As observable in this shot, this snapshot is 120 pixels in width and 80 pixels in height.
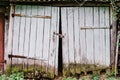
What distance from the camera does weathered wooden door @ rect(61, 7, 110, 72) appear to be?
960 cm

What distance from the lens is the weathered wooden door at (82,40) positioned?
9.60 metres

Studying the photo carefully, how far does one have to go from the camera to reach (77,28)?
9617 millimetres

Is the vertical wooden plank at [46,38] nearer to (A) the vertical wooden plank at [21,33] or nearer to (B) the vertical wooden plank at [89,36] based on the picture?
(A) the vertical wooden plank at [21,33]

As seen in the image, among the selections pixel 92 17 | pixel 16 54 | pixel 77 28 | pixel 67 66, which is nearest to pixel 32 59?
pixel 16 54

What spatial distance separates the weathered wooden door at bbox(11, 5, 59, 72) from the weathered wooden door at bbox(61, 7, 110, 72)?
36 centimetres

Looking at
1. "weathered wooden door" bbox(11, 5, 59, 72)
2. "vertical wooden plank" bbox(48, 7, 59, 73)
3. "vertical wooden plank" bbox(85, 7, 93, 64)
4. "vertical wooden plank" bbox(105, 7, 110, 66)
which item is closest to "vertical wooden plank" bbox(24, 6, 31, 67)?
"weathered wooden door" bbox(11, 5, 59, 72)

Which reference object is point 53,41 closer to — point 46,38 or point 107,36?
point 46,38

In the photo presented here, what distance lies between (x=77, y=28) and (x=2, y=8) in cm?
253

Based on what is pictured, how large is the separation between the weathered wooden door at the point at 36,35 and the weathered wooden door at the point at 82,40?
36cm

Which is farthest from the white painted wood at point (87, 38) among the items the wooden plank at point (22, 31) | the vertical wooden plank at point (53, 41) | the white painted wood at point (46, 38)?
the wooden plank at point (22, 31)

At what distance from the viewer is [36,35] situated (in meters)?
9.54

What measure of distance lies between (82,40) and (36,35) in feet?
4.88

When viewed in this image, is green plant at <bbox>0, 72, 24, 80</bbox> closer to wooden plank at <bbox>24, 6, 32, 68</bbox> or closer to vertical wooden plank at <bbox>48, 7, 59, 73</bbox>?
wooden plank at <bbox>24, 6, 32, 68</bbox>

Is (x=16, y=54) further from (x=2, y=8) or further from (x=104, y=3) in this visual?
(x=104, y=3)
